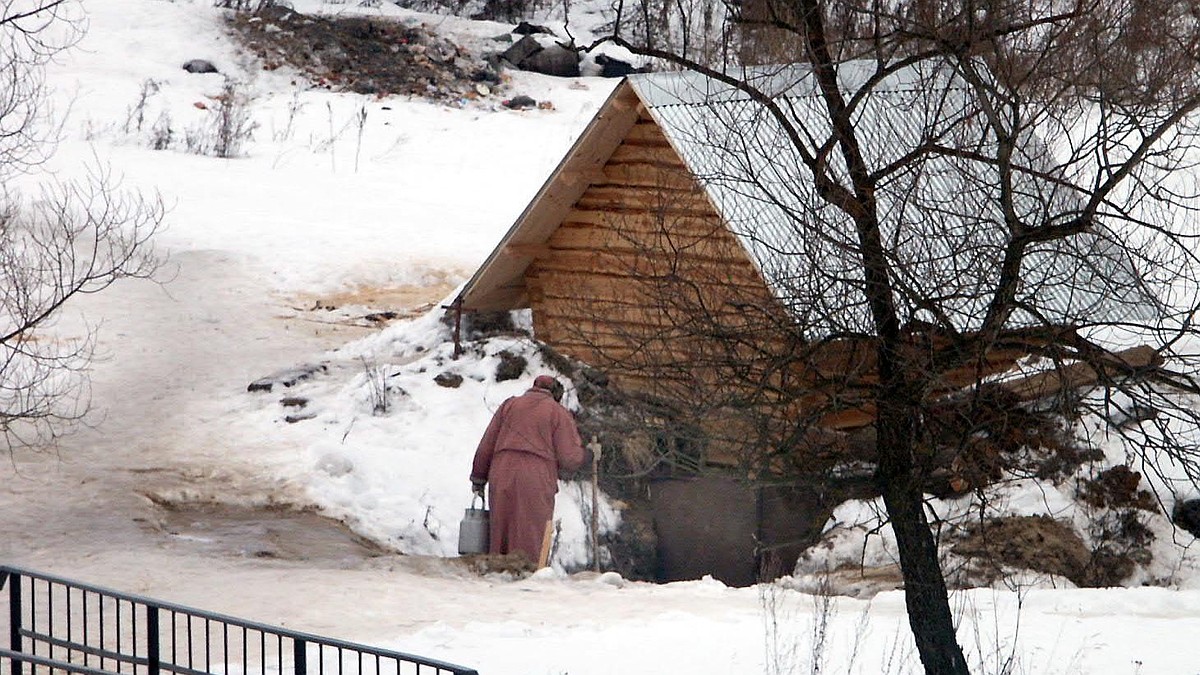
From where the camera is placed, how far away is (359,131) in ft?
87.2

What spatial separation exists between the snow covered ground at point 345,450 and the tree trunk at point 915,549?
32.7 inches

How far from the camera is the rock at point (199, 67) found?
1136 inches

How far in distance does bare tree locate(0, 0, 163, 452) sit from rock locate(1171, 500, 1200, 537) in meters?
8.68

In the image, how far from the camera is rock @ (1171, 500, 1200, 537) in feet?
40.3

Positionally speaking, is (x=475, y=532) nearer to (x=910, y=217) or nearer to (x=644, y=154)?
(x=644, y=154)

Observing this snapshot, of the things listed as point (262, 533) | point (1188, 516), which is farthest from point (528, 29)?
point (1188, 516)

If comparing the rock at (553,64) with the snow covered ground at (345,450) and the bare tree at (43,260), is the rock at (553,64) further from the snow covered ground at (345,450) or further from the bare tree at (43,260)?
the bare tree at (43,260)

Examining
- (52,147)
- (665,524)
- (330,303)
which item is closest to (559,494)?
(665,524)

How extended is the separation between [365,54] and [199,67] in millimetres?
3567

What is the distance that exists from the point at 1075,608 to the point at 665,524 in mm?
4999

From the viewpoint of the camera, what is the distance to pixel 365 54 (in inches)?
1212

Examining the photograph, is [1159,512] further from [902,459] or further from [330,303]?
[330,303]

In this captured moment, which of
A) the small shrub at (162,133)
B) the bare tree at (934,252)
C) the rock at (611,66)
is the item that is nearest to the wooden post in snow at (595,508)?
the bare tree at (934,252)

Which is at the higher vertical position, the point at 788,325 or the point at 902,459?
the point at 788,325
